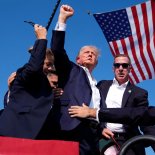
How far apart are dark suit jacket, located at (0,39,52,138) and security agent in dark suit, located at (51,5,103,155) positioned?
0.25 meters

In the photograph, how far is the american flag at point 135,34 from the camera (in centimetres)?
727

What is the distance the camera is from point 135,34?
7477 millimetres

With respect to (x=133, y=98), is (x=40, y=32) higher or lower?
higher

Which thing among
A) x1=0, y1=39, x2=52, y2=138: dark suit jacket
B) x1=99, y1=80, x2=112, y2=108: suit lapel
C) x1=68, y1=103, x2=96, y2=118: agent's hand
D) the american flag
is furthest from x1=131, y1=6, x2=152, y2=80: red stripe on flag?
x1=0, y1=39, x2=52, y2=138: dark suit jacket

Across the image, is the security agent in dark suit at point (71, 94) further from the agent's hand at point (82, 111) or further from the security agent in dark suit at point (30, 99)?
the security agent in dark suit at point (30, 99)

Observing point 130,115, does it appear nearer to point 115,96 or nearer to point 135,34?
point 115,96

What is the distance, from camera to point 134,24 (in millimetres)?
7453

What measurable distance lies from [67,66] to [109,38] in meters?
3.98

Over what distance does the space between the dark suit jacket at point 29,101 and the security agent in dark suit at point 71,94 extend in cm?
25

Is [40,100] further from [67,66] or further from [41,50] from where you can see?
[67,66]

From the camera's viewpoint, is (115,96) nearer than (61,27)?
No

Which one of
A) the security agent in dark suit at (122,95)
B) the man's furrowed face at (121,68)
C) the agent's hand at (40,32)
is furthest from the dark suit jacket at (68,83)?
the man's furrowed face at (121,68)

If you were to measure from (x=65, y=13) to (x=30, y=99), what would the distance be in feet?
2.57

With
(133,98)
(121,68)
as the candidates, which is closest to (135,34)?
(121,68)
